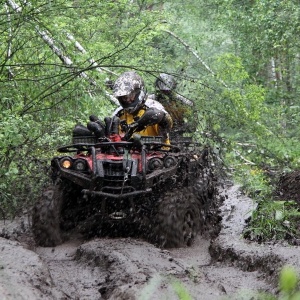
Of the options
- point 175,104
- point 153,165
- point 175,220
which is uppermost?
point 175,104

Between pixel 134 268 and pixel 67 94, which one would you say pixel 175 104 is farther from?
pixel 134 268

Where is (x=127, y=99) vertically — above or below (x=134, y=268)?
above

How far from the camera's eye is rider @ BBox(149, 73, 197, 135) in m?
10.7

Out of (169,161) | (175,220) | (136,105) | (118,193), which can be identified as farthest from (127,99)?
(175,220)

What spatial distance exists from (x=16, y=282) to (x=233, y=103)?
24.9ft

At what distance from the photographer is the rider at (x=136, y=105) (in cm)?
910

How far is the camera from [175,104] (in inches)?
431

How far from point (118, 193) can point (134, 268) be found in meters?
2.09

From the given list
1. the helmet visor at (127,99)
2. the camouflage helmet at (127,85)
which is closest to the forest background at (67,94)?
the camouflage helmet at (127,85)

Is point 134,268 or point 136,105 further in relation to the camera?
point 136,105

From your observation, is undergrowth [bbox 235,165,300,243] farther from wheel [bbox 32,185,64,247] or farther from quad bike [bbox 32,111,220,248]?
wheel [bbox 32,185,64,247]

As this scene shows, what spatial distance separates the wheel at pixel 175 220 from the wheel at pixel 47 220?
1261mm

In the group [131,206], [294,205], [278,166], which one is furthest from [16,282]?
[278,166]

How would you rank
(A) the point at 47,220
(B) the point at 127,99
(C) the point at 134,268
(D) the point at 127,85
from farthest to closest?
(B) the point at 127,99 < (D) the point at 127,85 < (A) the point at 47,220 < (C) the point at 134,268
